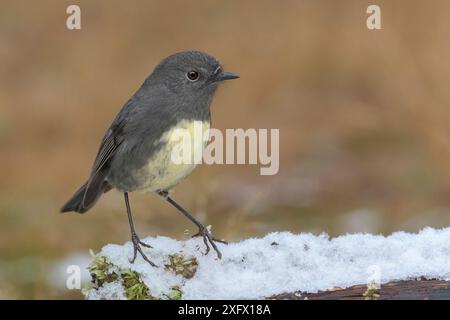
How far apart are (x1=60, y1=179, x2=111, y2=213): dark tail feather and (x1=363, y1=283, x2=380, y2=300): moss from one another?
1.61 metres

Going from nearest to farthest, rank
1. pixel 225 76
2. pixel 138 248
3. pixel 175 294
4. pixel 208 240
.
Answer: pixel 175 294 → pixel 138 248 → pixel 208 240 → pixel 225 76

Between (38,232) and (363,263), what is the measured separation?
4551 millimetres

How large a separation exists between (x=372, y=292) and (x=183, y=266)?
78 centimetres

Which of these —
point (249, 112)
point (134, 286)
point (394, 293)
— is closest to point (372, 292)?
point (394, 293)

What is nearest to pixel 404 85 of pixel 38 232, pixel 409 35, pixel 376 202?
pixel 409 35

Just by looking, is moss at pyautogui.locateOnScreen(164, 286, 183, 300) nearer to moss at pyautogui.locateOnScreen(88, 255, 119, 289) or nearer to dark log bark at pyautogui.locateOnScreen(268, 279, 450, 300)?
moss at pyautogui.locateOnScreen(88, 255, 119, 289)

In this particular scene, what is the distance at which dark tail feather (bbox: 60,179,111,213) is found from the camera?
13.7 ft

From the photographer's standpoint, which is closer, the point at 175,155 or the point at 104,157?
the point at 175,155

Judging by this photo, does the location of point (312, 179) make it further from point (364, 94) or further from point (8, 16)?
point (8, 16)

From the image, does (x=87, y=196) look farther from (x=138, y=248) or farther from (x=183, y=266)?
(x=183, y=266)

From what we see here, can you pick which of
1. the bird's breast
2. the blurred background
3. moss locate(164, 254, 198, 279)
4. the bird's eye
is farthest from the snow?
the blurred background

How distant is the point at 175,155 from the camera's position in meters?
3.85

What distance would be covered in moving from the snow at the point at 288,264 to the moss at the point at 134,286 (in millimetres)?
22

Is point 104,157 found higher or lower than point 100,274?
higher
